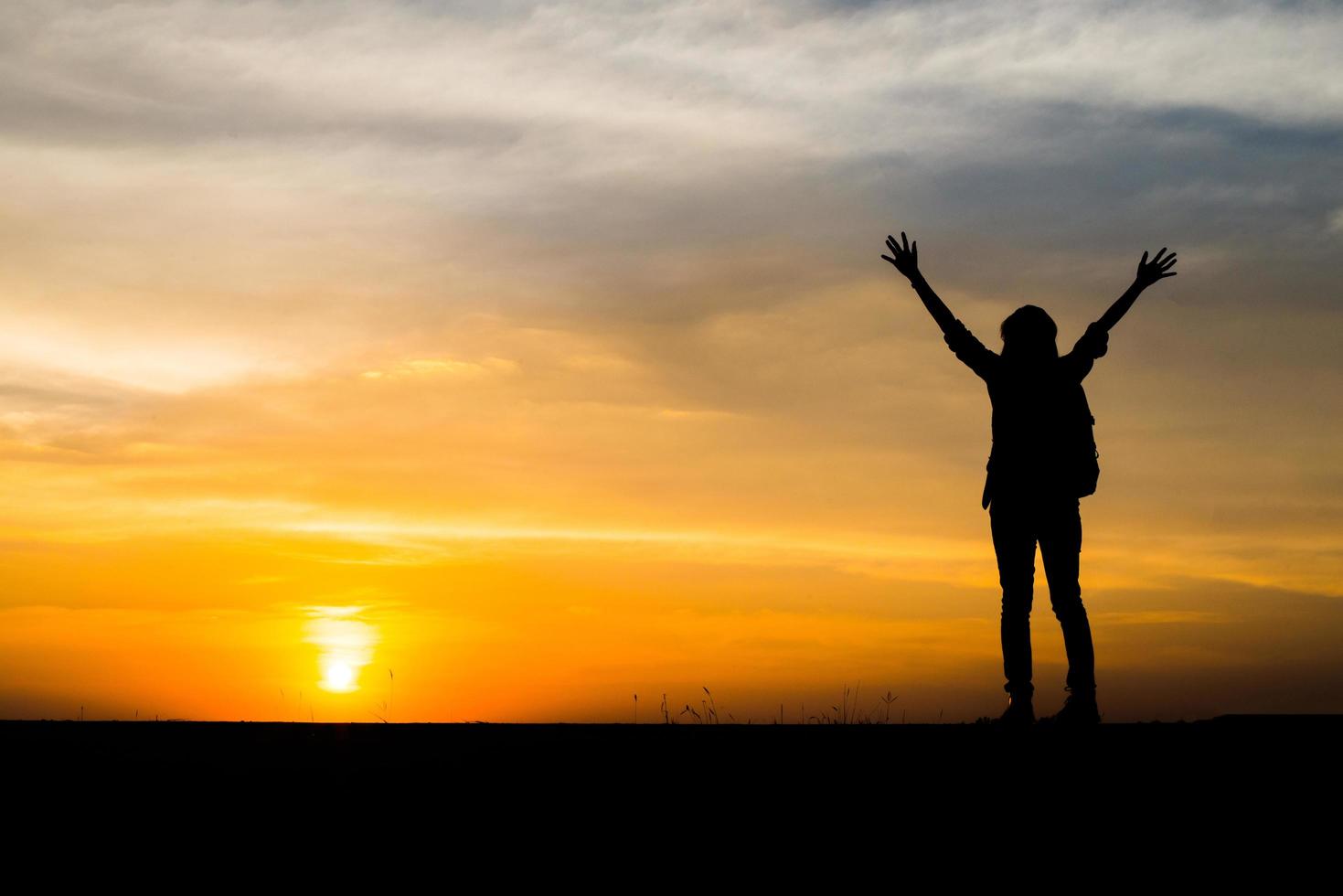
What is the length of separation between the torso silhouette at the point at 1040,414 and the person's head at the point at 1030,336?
5 cm

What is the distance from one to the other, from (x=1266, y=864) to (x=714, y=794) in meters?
2.25

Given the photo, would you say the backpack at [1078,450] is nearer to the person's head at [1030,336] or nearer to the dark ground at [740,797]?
the person's head at [1030,336]

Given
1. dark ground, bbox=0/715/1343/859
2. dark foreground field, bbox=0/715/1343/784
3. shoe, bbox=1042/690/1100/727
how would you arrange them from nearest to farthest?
1. dark ground, bbox=0/715/1343/859
2. dark foreground field, bbox=0/715/1343/784
3. shoe, bbox=1042/690/1100/727

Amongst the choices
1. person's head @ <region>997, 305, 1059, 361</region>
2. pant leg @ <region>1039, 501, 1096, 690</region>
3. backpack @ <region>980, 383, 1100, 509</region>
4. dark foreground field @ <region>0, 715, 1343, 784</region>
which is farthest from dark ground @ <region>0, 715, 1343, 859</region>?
person's head @ <region>997, 305, 1059, 361</region>

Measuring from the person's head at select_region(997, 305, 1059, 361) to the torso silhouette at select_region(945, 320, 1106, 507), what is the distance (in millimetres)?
49

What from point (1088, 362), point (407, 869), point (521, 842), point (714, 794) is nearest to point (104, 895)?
point (407, 869)

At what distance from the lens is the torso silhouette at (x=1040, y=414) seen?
27.9ft

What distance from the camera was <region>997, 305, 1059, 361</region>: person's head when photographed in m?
8.56

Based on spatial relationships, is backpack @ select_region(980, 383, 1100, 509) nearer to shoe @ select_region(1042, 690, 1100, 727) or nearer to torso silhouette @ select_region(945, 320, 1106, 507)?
torso silhouette @ select_region(945, 320, 1106, 507)

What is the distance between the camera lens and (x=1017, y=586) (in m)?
8.68

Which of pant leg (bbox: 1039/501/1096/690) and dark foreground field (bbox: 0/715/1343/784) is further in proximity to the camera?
pant leg (bbox: 1039/501/1096/690)

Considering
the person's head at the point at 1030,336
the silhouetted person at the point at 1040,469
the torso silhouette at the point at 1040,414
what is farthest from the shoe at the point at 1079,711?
the person's head at the point at 1030,336

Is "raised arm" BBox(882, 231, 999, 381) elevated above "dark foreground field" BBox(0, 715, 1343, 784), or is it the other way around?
"raised arm" BBox(882, 231, 999, 381)

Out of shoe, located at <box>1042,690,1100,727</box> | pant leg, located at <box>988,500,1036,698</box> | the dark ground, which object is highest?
pant leg, located at <box>988,500,1036,698</box>
